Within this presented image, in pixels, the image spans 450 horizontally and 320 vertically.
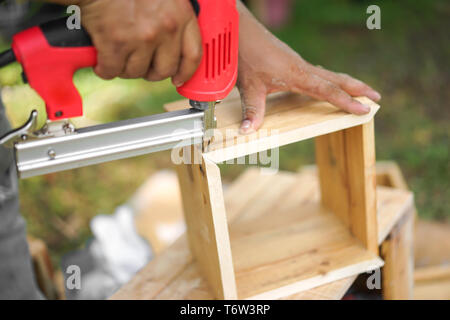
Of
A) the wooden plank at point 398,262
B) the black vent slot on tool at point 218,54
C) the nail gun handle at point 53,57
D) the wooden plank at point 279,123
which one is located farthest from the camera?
the wooden plank at point 398,262

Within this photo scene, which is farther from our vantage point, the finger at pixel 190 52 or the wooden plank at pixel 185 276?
the wooden plank at pixel 185 276

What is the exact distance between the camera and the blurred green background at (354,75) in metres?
2.28

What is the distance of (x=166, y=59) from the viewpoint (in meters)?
0.81

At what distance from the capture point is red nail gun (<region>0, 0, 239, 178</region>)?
76 cm

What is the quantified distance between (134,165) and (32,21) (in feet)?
4.91

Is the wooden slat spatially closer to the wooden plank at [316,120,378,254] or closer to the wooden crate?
the wooden crate

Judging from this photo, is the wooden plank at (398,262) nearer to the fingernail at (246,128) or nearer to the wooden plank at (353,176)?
the wooden plank at (353,176)

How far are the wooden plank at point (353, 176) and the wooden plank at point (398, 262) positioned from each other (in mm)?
96

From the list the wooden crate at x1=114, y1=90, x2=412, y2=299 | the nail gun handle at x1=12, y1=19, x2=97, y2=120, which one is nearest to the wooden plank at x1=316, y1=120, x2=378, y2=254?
the wooden crate at x1=114, y1=90, x2=412, y2=299

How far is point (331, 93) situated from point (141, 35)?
0.47 metres

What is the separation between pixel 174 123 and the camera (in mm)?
912

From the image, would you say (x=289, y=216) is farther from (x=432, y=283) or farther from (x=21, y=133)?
(x=21, y=133)

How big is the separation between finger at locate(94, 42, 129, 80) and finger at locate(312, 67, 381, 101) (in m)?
0.46

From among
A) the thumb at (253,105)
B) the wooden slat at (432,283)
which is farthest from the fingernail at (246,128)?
the wooden slat at (432,283)
